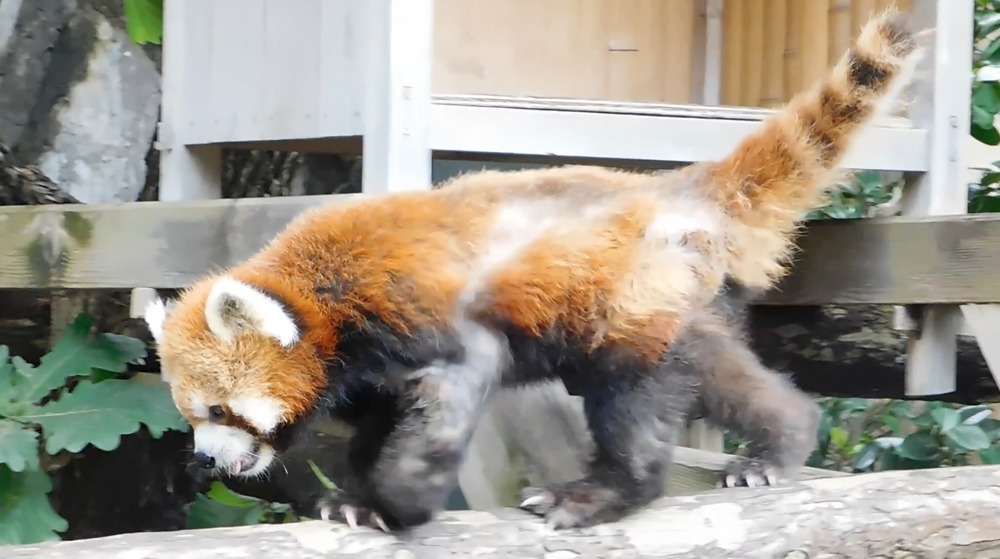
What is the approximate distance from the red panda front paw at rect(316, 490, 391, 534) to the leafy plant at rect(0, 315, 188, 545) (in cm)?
68

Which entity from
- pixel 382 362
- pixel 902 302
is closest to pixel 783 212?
pixel 902 302

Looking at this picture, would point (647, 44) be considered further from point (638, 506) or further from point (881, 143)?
point (638, 506)

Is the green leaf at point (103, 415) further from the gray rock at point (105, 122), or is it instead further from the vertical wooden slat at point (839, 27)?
the vertical wooden slat at point (839, 27)

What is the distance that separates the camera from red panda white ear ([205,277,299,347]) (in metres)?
1.51

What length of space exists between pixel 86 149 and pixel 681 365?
252cm

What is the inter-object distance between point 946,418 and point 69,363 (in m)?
2.22

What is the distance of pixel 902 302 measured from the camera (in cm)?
199

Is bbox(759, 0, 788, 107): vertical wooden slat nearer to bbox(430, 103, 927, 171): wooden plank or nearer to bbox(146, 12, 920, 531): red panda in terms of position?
bbox(430, 103, 927, 171): wooden plank

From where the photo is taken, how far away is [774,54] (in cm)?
281

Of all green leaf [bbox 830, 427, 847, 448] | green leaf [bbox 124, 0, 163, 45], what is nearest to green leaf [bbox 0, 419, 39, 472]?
green leaf [bbox 124, 0, 163, 45]

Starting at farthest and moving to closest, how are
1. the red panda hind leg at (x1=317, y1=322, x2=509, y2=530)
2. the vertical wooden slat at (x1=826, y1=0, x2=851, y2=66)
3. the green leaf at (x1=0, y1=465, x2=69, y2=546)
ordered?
the vertical wooden slat at (x1=826, y1=0, x2=851, y2=66), the green leaf at (x1=0, y1=465, x2=69, y2=546), the red panda hind leg at (x1=317, y1=322, x2=509, y2=530)

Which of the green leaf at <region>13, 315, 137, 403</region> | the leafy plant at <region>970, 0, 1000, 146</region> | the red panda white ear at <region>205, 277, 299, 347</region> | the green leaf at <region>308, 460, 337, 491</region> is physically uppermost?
the leafy plant at <region>970, 0, 1000, 146</region>

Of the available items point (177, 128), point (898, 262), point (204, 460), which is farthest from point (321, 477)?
point (898, 262)

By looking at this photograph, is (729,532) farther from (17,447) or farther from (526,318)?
(17,447)
